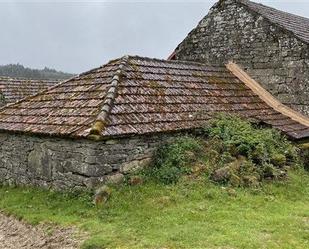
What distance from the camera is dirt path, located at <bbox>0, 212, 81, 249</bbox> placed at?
7348 millimetres

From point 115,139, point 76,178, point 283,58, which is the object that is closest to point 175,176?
point 115,139

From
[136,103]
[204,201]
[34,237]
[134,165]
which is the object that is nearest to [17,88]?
[136,103]

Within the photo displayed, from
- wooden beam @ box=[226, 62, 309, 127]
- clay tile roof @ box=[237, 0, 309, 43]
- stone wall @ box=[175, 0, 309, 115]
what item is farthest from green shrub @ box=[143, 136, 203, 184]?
clay tile roof @ box=[237, 0, 309, 43]

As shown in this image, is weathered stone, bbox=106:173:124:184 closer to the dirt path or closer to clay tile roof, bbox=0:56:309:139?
clay tile roof, bbox=0:56:309:139

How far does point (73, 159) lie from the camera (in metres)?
9.22

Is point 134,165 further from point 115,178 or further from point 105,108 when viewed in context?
point 105,108

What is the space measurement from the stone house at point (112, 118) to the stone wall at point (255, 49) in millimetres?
767

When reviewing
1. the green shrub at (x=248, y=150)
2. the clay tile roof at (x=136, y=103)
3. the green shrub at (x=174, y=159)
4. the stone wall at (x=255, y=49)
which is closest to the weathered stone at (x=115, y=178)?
the green shrub at (x=174, y=159)

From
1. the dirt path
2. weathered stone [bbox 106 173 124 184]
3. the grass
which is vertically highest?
weathered stone [bbox 106 173 124 184]

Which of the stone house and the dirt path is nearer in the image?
the dirt path

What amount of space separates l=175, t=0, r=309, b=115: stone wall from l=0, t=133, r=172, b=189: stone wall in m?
5.84

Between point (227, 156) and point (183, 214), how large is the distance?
2.60 meters

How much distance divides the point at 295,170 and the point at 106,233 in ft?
19.0

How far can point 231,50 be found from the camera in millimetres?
15641
